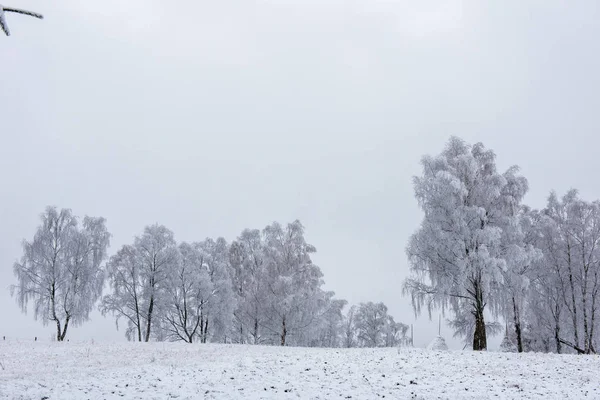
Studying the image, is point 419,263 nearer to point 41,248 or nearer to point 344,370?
point 344,370

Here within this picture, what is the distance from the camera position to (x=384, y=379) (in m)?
15.9

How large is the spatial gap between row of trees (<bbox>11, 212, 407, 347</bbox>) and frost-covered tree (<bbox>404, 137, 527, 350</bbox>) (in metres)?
11.2

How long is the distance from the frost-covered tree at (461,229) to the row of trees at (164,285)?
11.2 meters

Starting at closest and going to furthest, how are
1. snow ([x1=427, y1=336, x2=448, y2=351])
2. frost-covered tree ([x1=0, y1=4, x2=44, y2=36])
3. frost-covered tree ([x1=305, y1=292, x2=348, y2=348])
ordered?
1. frost-covered tree ([x1=0, y1=4, x2=44, y2=36])
2. snow ([x1=427, y1=336, x2=448, y2=351])
3. frost-covered tree ([x1=305, y1=292, x2=348, y2=348])

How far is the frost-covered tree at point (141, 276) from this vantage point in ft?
117

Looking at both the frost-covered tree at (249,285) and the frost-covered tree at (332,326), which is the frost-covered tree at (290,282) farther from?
the frost-covered tree at (332,326)

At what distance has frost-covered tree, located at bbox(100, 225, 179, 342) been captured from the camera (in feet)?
117

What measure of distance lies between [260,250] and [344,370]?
1008 inches

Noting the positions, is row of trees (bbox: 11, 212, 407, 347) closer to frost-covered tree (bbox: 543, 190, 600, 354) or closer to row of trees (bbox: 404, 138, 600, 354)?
row of trees (bbox: 404, 138, 600, 354)

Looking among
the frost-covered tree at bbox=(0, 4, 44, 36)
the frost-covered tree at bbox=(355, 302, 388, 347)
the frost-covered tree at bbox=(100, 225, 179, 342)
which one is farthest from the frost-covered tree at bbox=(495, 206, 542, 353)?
the frost-covered tree at bbox=(355, 302, 388, 347)

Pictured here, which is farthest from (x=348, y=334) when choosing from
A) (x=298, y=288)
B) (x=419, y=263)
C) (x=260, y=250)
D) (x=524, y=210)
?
(x=419, y=263)

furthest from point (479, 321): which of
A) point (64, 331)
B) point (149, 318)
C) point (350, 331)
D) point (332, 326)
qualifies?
point (350, 331)

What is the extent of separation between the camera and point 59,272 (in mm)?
35031

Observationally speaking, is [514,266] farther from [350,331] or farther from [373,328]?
[350,331]
